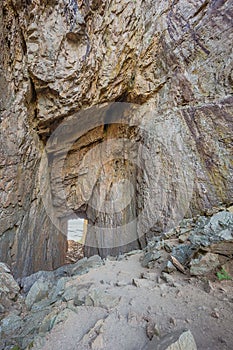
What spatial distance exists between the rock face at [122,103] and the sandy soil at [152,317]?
9.69ft

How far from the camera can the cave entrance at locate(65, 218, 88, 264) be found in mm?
11129

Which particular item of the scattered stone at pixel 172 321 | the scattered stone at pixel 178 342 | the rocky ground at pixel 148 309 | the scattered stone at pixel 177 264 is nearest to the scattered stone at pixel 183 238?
the rocky ground at pixel 148 309

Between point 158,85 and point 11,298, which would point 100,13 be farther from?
point 11,298

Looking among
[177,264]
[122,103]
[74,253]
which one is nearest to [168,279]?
[177,264]

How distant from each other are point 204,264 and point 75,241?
1374cm

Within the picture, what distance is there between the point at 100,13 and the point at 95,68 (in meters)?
1.42

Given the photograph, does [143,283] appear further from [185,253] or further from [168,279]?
[185,253]

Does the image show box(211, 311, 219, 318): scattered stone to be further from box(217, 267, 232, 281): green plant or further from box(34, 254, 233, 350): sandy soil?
box(217, 267, 232, 281): green plant

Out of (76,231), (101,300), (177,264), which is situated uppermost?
(76,231)

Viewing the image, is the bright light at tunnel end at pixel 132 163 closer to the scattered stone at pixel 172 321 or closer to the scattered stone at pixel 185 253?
the scattered stone at pixel 185 253

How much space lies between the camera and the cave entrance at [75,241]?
11.1m

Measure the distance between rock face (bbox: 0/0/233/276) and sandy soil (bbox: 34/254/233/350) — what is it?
2954 mm

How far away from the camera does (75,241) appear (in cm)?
1499

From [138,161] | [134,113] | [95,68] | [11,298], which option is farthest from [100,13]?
[11,298]
